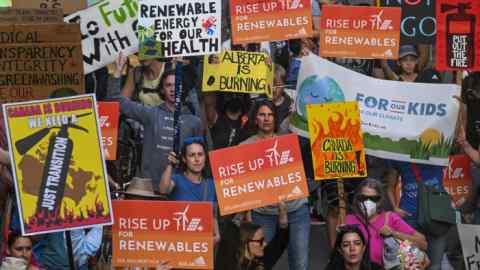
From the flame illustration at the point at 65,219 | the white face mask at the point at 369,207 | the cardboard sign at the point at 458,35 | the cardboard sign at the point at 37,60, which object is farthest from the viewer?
the cardboard sign at the point at 458,35

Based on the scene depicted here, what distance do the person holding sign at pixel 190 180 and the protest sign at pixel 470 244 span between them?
189 cm

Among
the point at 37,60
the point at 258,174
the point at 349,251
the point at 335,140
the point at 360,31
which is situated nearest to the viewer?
the point at 37,60

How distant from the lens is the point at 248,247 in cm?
795

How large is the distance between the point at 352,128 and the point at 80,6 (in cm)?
233

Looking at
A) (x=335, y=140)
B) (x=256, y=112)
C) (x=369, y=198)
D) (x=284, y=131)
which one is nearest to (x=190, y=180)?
(x=256, y=112)

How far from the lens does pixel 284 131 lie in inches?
323

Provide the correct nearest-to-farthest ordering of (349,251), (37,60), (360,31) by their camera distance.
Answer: (37,60) → (349,251) → (360,31)

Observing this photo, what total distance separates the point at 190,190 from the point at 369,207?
4.56 ft

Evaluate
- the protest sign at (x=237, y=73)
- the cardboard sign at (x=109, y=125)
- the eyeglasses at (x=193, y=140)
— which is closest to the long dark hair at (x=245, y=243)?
the eyeglasses at (x=193, y=140)

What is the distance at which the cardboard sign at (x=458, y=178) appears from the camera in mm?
8297

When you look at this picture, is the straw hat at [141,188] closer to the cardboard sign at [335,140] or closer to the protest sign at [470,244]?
the cardboard sign at [335,140]

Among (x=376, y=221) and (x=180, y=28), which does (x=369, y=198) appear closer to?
(x=376, y=221)

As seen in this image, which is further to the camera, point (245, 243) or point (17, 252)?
point (245, 243)

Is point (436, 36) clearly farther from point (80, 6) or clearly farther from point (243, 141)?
point (80, 6)
